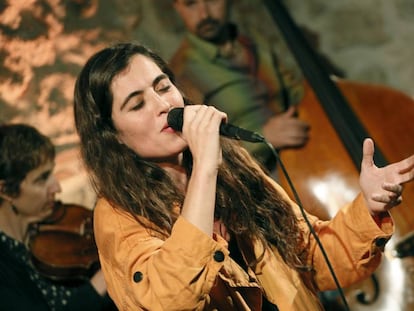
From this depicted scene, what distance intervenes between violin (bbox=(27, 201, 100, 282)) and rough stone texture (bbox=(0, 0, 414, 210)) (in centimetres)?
18

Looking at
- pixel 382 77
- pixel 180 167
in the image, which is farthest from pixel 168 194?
pixel 382 77

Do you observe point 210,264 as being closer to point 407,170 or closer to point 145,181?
point 145,181

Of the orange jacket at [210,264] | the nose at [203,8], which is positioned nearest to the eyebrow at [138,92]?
the orange jacket at [210,264]

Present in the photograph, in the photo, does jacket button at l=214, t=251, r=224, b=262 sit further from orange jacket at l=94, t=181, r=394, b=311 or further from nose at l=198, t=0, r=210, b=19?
nose at l=198, t=0, r=210, b=19

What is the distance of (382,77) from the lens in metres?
2.68

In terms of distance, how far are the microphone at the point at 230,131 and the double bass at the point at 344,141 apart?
0.62m

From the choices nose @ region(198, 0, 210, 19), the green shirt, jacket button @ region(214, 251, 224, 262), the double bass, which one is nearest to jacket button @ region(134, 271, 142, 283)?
jacket button @ region(214, 251, 224, 262)

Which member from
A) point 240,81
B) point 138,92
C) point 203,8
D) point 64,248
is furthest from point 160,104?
point 203,8

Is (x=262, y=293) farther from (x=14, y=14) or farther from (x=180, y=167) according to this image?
(x=14, y=14)

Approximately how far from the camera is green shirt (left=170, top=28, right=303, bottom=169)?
7.68 feet

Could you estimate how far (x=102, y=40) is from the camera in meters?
2.40

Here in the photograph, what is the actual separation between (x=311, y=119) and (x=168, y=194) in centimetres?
106

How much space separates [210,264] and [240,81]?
1.49 m

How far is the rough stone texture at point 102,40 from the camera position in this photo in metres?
2.20
